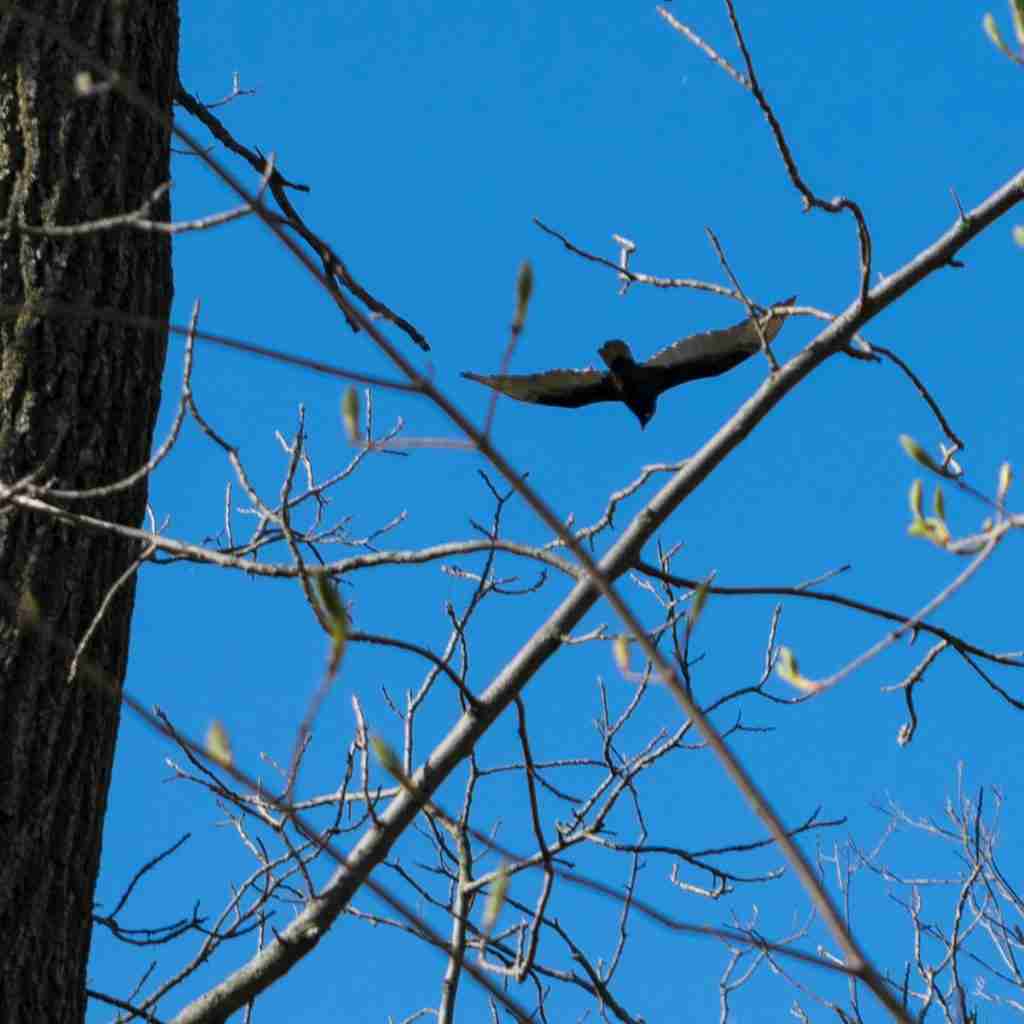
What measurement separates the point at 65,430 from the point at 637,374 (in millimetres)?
1645

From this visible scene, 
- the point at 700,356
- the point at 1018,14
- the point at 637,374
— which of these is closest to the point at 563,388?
the point at 637,374

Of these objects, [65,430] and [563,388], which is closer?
[65,430]

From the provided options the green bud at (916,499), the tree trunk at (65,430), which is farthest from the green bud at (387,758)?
the tree trunk at (65,430)

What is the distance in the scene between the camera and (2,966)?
1.92 meters

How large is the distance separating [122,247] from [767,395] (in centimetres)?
118

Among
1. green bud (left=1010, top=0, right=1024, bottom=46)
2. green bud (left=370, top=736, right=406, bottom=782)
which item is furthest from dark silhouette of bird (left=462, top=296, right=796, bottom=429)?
green bud (left=370, top=736, right=406, bottom=782)

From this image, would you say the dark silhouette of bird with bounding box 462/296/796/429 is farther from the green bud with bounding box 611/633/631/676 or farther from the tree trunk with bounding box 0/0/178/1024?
the green bud with bounding box 611/633/631/676

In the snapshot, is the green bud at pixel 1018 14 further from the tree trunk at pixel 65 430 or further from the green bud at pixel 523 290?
the tree trunk at pixel 65 430

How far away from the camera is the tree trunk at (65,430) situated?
6.53ft

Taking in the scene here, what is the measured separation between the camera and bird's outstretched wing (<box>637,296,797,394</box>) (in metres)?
3.21

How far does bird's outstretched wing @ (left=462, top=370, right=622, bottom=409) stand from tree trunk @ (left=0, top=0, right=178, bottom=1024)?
1.00 m

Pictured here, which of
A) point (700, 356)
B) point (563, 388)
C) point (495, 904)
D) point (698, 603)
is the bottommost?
point (495, 904)

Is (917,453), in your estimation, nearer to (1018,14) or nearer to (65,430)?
(1018,14)

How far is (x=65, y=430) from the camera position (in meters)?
2.17
